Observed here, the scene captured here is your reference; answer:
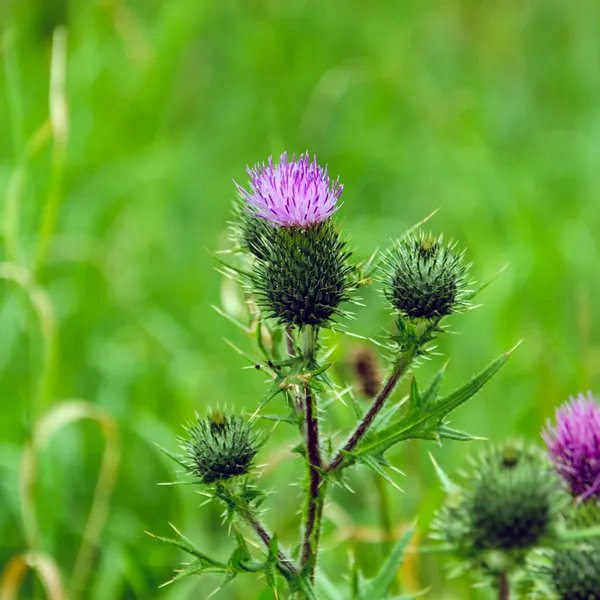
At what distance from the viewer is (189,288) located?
4629 millimetres

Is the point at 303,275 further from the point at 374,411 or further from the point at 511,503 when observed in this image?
the point at 511,503

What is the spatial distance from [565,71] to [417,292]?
250 inches

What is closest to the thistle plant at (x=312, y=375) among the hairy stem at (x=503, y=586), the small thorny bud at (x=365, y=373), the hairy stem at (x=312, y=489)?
the hairy stem at (x=312, y=489)

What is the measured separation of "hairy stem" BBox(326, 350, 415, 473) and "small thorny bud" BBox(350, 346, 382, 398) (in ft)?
2.65

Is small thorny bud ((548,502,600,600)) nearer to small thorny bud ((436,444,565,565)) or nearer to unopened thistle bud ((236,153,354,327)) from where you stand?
small thorny bud ((436,444,565,565))

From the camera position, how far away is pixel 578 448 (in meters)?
2.04

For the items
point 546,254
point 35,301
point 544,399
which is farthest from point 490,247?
point 35,301

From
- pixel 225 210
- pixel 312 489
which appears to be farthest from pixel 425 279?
pixel 225 210

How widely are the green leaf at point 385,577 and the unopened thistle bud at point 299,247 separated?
1.96 feet

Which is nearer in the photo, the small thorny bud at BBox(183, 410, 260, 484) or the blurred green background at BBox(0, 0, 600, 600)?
the small thorny bud at BBox(183, 410, 260, 484)

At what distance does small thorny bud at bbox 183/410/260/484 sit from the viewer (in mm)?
1830

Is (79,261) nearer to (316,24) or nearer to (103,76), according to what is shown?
(103,76)

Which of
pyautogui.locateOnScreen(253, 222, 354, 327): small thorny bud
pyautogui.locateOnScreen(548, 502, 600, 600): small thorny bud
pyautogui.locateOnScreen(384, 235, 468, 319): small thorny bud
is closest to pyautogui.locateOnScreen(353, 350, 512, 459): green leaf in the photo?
pyautogui.locateOnScreen(384, 235, 468, 319): small thorny bud

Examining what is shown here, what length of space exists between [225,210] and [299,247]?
3565 millimetres
